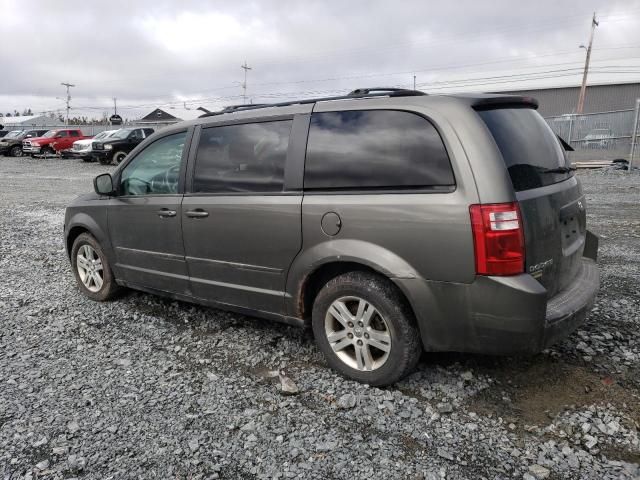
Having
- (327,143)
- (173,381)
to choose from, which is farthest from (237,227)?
(173,381)

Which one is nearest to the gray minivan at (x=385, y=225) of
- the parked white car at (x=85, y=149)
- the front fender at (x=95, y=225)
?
the front fender at (x=95, y=225)

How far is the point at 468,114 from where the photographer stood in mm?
2930

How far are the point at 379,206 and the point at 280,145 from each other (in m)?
0.94

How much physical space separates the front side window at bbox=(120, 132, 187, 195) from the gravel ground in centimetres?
117

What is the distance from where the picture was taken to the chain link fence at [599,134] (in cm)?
1827

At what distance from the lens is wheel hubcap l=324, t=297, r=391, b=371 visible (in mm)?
3195

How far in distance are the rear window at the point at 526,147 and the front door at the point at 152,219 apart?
2.43m

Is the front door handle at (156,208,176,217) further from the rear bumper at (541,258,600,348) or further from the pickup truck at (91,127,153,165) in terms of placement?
the pickup truck at (91,127,153,165)

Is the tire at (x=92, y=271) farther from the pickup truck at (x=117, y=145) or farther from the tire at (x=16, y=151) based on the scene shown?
the tire at (x=16, y=151)

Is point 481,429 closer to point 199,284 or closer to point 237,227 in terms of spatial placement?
point 237,227

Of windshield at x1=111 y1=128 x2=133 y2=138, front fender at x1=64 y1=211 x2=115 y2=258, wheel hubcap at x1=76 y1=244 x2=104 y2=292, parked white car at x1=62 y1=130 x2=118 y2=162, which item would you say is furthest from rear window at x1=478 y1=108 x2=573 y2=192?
parked white car at x1=62 y1=130 x2=118 y2=162

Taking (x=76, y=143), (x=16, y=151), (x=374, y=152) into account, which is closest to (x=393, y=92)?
(x=374, y=152)

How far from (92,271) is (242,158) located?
7.56 feet

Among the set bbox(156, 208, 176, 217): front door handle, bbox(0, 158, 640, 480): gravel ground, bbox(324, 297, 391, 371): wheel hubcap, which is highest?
bbox(156, 208, 176, 217): front door handle
